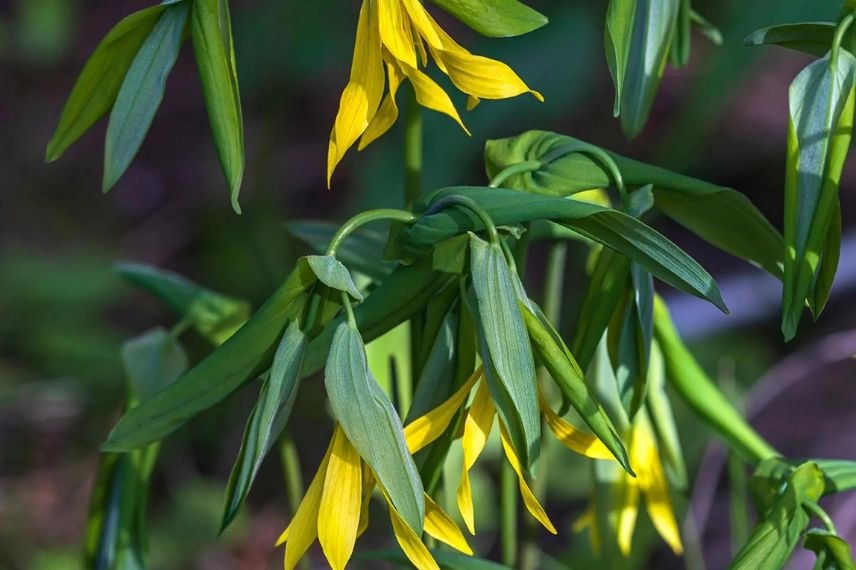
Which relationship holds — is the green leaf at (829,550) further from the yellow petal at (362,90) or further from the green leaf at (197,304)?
the green leaf at (197,304)

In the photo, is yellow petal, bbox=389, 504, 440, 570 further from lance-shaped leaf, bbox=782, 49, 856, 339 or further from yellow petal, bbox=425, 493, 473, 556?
lance-shaped leaf, bbox=782, 49, 856, 339

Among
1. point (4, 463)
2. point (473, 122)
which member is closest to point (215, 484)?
point (4, 463)

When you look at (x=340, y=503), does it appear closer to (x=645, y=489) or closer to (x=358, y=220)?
(x=358, y=220)

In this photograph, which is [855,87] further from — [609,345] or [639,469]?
[639,469]

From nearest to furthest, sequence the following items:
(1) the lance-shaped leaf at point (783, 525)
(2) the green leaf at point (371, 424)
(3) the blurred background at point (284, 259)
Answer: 1. (2) the green leaf at point (371, 424)
2. (1) the lance-shaped leaf at point (783, 525)
3. (3) the blurred background at point (284, 259)

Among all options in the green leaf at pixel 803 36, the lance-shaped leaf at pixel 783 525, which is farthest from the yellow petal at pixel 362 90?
the lance-shaped leaf at pixel 783 525

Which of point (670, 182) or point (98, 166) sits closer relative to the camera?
point (670, 182)
